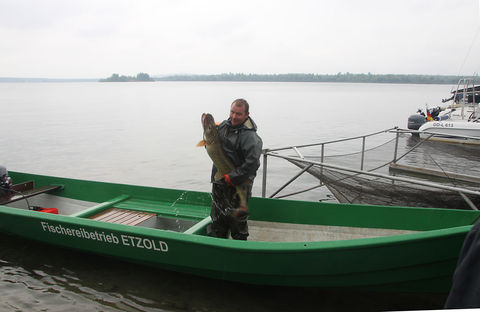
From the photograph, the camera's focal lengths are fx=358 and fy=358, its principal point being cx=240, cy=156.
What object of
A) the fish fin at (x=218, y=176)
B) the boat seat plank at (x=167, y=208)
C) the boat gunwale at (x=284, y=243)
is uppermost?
the fish fin at (x=218, y=176)

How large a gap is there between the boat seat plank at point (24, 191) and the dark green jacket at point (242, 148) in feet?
15.4

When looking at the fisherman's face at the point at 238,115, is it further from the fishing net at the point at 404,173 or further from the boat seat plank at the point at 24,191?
the boat seat plank at the point at 24,191

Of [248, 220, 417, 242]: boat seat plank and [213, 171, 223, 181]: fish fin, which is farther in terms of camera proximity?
Answer: [248, 220, 417, 242]: boat seat plank

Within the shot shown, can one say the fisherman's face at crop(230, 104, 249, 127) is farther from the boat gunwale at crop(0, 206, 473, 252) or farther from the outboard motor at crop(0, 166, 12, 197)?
the outboard motor at crop(0, 166, 12, 197)

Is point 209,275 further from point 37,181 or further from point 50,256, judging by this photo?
point 37,181

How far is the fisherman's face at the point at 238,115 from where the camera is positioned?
4465 mm

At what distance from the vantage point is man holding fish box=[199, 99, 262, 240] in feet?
14.7

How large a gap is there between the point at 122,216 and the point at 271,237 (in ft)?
8.90

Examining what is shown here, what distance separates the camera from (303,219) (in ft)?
19.6

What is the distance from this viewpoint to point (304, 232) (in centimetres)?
584

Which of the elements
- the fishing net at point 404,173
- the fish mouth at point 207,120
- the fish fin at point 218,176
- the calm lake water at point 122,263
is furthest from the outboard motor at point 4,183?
the fishing net at point 404,173

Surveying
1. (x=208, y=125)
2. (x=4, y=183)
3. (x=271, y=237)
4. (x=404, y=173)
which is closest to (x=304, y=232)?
(x=271, y=237)

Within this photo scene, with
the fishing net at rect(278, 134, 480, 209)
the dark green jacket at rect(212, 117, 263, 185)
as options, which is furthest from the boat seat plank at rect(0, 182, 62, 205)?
the fishing net at rect(278, 134, 480, 209)

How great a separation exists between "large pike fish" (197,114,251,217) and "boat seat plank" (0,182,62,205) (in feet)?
14.8
